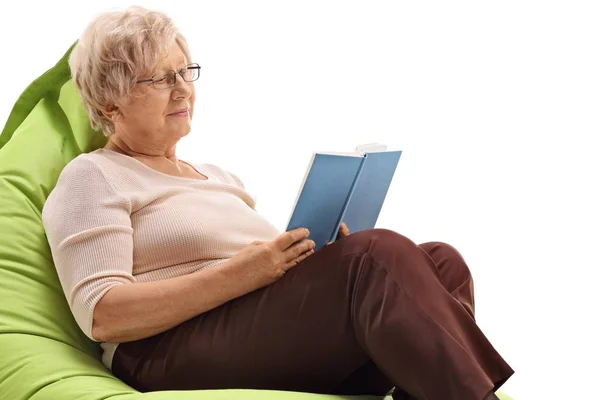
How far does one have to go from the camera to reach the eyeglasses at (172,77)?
1.85 metres

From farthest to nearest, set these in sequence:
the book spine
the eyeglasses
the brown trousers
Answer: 1. the eyeglasses
2. the book spine
3. the brown trousers

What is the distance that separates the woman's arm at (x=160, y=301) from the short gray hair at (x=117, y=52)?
444 mm

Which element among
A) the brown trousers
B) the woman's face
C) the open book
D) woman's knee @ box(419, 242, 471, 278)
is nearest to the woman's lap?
the brown trousers

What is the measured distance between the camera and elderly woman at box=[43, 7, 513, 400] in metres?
1.47

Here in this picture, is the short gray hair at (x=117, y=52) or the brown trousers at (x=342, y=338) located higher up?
the short gray hair at (x=117, y=52)

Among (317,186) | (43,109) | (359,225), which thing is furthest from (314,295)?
(43,109)

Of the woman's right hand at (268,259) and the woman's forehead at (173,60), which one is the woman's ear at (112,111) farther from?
the woman's right hand at (268,259)

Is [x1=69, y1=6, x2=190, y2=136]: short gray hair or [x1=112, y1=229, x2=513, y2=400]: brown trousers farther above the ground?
[x1=69, y1=6, x2=190, y2=136]: short gray hair

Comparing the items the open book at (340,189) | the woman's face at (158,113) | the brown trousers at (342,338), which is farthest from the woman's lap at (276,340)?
the woman's face at (158,113)

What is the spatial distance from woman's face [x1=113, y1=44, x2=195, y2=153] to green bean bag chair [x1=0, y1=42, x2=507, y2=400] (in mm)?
180

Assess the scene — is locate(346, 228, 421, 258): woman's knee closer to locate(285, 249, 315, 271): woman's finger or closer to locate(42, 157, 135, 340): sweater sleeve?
locate(285, 249, 315, 271): woman's finger

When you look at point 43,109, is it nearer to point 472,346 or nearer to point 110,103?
point 110,103

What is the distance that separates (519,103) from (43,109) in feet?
5.08

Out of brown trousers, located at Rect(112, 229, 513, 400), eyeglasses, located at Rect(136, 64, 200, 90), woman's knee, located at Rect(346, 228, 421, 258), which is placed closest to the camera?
brown trousers, located at Rect(112, 229, 513, 400)
